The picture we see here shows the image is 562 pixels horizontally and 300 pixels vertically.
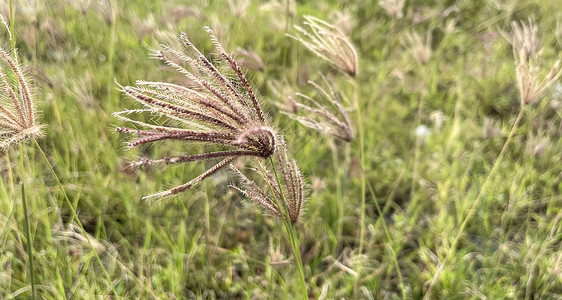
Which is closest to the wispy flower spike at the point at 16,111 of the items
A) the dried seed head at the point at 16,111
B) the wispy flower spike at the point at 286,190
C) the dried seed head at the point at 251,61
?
the dried seed head at the point at 16,111

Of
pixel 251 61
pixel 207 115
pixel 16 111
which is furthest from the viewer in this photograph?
pixel 251 61

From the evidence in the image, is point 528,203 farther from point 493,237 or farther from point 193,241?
point 193,241

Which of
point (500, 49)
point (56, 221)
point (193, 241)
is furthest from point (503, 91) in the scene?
point (56, 221)

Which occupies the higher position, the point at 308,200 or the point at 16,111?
the point at 16,111

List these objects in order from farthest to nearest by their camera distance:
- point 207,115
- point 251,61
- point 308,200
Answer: point 251,61, point 308,200, point 207,115

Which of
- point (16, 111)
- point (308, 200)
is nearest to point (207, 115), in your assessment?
point (16, 111)

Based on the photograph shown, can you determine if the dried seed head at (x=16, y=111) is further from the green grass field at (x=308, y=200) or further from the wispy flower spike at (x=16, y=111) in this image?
the green grass field at (x=308, y=200)

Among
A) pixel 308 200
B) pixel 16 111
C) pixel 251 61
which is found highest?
pixel 16 111

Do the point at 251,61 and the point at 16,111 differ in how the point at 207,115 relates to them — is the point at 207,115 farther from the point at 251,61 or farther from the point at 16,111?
the point at 251,61

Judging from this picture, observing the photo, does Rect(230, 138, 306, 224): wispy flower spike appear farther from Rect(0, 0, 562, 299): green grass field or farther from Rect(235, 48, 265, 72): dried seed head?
Rect(235, 48, 265, 72): dried seed head

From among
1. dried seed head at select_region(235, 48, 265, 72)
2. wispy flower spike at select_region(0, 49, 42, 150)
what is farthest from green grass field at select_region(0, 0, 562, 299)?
wispy flower spike at select_region(0, 49, 42, 150)
